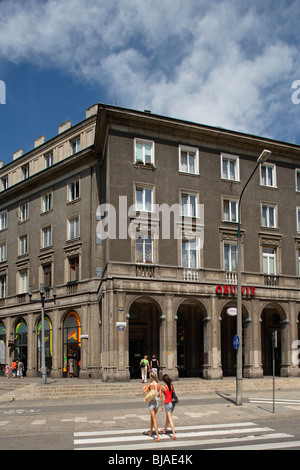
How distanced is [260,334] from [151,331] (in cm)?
754

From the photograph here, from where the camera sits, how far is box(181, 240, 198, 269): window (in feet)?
109

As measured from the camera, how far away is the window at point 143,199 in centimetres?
3262

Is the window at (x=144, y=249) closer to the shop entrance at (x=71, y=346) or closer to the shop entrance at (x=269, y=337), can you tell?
the shop entrance at (x=71, y=346)

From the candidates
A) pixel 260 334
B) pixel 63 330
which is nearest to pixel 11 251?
pixel 63 330

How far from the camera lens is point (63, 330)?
1528 inches

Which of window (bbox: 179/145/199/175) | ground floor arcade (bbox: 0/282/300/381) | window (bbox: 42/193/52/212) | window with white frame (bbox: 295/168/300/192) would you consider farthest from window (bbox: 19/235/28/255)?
window with white frame (bbox: 295/168/300/192)

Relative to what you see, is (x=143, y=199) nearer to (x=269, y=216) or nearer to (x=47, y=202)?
(x=269, y=216)

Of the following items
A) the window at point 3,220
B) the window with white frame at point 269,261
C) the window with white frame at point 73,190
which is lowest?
the window with white frame at point 269,261

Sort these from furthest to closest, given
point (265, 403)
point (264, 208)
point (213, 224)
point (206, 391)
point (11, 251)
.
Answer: point (11, 251), point (264, 208), point (213, 224), point (206, 391), point (265, 403)

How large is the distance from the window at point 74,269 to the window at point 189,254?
30.6 feet

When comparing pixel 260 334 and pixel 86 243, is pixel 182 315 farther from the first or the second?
pixel 86 243

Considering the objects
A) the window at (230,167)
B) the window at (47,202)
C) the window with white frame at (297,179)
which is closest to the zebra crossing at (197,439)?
the window at (230,167)

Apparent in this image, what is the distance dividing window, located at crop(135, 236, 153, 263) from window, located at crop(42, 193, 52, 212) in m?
12.3

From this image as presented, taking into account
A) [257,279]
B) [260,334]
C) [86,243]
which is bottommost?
[260,334]
